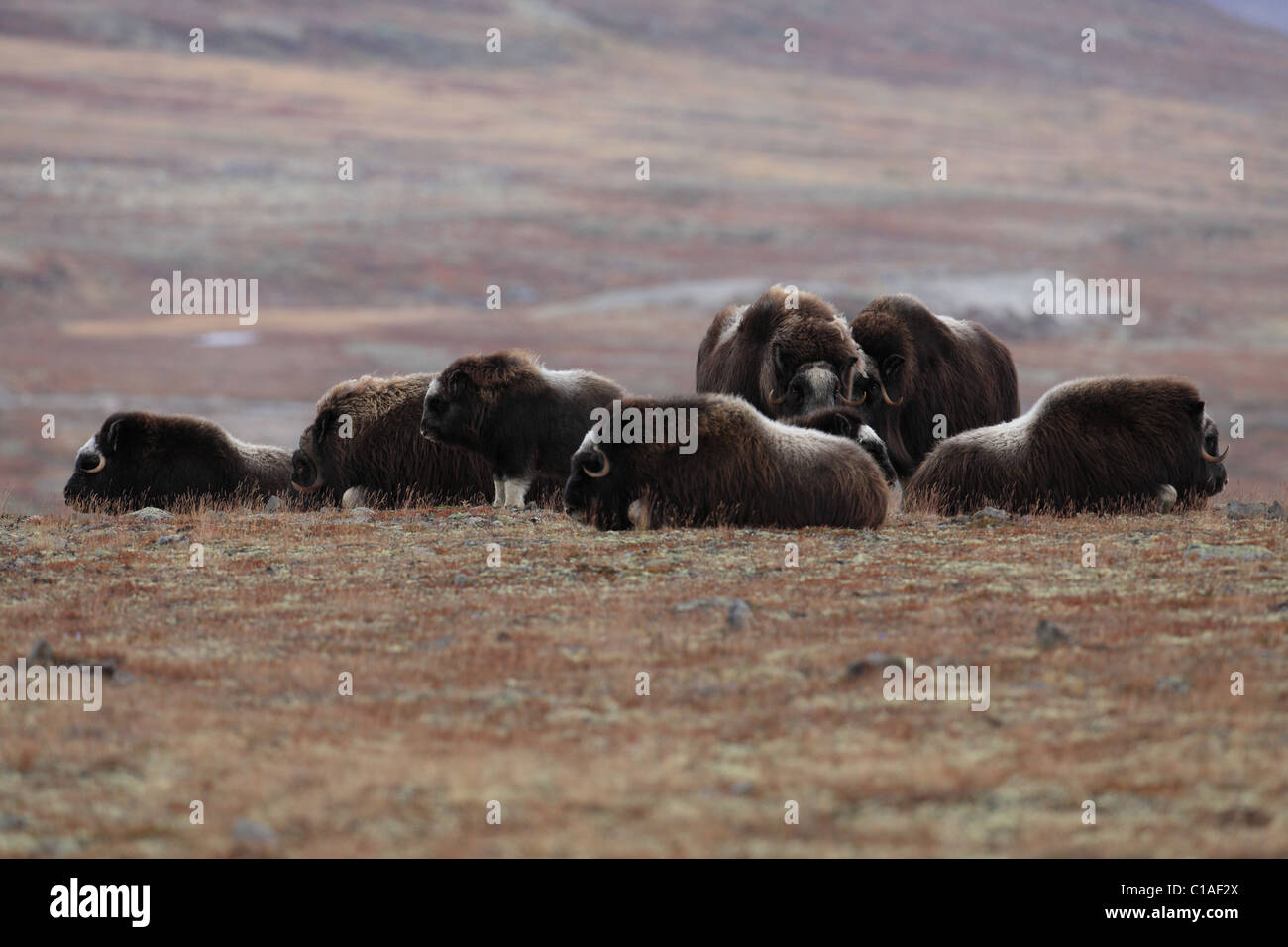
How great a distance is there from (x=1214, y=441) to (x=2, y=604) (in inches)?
449

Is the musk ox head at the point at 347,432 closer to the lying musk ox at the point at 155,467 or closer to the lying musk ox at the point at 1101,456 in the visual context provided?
the lying musk ox at the point at 155,467

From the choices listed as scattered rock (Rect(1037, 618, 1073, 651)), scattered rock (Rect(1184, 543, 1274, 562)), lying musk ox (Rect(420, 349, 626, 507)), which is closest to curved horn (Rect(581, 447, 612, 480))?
lying musk ox (Rect(420, 349, 626, 507))

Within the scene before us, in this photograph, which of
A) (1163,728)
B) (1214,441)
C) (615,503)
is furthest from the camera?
(1214,441)

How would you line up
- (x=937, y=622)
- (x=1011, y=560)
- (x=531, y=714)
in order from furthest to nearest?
(x=1011, y=560) → (x=937, y=622) → (x=531, y=714)

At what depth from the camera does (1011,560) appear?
11195mm

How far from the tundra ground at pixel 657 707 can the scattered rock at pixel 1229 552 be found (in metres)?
0.05

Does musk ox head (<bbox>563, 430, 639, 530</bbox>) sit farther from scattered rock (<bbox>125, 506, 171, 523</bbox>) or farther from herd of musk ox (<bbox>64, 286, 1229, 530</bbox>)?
scattered rock (<bbox>125, 506, 171, 523</bbox>)

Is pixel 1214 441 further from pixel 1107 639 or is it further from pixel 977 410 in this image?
pixel 1107 639

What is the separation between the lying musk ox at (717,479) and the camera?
42.4ft

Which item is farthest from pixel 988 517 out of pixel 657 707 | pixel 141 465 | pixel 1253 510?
pixel 141 465

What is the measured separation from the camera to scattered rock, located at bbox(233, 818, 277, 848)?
17.5 ft

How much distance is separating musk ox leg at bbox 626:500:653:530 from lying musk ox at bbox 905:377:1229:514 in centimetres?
368

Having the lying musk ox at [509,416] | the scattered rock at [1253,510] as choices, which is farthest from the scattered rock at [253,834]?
the scattered rock at [1253,510]
